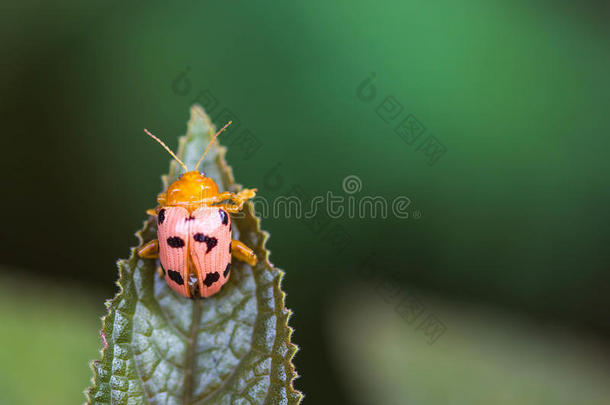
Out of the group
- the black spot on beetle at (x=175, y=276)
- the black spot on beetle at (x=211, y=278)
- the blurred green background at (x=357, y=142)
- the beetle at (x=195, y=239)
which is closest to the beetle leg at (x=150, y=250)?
the beetle at (x=195, y=239)

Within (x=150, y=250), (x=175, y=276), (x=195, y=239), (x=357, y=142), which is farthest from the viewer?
(x=357, y=142)

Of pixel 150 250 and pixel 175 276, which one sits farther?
pixel 150 250

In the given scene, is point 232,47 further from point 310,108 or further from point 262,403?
point 262,403

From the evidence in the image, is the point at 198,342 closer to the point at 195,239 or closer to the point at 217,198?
the point at 195,239

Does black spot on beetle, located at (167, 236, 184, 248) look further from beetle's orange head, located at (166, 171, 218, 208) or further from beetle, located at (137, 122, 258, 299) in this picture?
beetle's orange head, located at (166, 171, 218, 208)

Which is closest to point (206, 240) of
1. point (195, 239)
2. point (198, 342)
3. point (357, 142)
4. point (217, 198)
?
point (195, 239)

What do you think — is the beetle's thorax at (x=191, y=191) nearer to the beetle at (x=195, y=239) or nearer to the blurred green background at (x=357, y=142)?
the beetle at (x=195, y=239)

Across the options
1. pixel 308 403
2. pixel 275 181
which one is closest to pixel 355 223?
pixel 275 181
